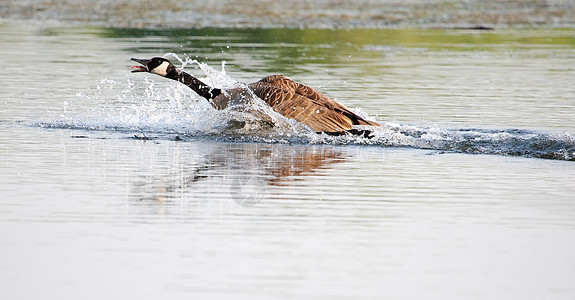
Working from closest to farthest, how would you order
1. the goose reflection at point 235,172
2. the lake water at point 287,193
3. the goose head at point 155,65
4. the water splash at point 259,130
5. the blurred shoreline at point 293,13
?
the lake water at point 287,193 < the goose reflection at point 235,172 < the water splash at point 259,130 < the goose head at point 155,65 < the blurred shoreline at point 293,13

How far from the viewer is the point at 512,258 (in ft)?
22.5

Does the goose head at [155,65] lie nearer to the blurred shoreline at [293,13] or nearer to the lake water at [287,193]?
the lake water at [287,193]

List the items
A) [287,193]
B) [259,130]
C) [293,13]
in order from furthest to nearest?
[293,13]
[259,130]
[287,193]

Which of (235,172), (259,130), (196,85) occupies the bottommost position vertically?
(235,172)

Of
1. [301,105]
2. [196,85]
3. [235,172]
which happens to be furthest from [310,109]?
[235,172]

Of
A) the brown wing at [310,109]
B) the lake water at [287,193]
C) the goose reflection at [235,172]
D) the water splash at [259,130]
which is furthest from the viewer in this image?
the brown wing at [310,109]

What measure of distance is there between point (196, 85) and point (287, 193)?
502 centimetres

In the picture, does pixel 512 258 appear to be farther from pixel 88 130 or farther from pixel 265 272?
pixel 88 130

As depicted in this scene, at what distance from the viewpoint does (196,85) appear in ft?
44.7

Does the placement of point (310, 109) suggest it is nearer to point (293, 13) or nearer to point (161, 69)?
point (161, 69)

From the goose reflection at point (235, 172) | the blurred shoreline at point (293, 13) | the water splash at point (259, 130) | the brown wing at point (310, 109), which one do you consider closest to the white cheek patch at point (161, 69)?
the water splash at point (259, 130)

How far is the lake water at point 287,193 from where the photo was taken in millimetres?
6359

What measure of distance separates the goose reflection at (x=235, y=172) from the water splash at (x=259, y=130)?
0.57 m

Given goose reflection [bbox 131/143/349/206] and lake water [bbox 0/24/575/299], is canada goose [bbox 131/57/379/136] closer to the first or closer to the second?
lake water [bbox 0/24/575/299]
